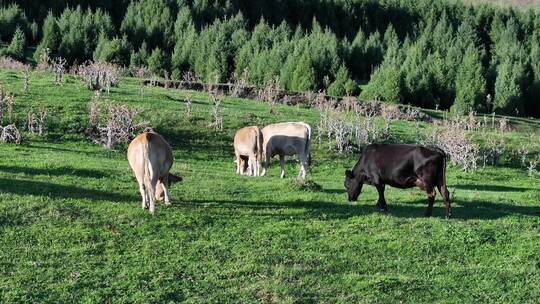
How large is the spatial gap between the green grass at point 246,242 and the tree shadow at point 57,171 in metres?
0.04

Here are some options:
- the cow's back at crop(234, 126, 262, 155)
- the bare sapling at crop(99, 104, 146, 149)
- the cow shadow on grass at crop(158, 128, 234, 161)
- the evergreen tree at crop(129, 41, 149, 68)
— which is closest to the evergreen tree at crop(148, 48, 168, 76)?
the evergreen tree at crop(129, 41, 149, 68)

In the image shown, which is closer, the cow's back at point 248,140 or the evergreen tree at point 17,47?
the cow's back at point 248,140

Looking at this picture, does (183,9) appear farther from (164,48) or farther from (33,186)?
(33,186)

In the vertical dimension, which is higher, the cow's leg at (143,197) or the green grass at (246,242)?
the cow's leg at (143,197)

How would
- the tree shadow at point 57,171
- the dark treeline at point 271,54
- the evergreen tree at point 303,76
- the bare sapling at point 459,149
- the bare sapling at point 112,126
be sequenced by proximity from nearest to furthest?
the tree shadow at point 57,171 < the bare sapling at point 112,126 < the bare sapling at point 459,149 < the evergreen tree at point 303,76 < the dark treeline at point 271,54

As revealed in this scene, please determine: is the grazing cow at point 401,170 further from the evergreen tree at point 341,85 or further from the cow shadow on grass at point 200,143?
the evergreen tree at point 341,85

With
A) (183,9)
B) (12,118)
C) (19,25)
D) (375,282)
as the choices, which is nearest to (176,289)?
(375,282)

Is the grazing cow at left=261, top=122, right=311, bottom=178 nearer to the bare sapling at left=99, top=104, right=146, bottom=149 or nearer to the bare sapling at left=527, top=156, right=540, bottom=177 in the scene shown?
the bare sapling at left=99, top=104, right=146, bottom=149

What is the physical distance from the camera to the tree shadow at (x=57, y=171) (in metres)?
19.4

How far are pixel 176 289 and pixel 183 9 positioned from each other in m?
71.0

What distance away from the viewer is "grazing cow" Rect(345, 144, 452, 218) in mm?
16812

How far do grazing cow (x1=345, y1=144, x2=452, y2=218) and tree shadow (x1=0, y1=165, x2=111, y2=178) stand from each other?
6.93 meters

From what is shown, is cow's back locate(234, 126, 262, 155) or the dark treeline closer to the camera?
cow's back locate(234, 126, 262, 155)

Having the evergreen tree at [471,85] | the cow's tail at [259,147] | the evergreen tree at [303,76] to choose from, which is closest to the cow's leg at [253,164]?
the cow's tail at [259,147]
